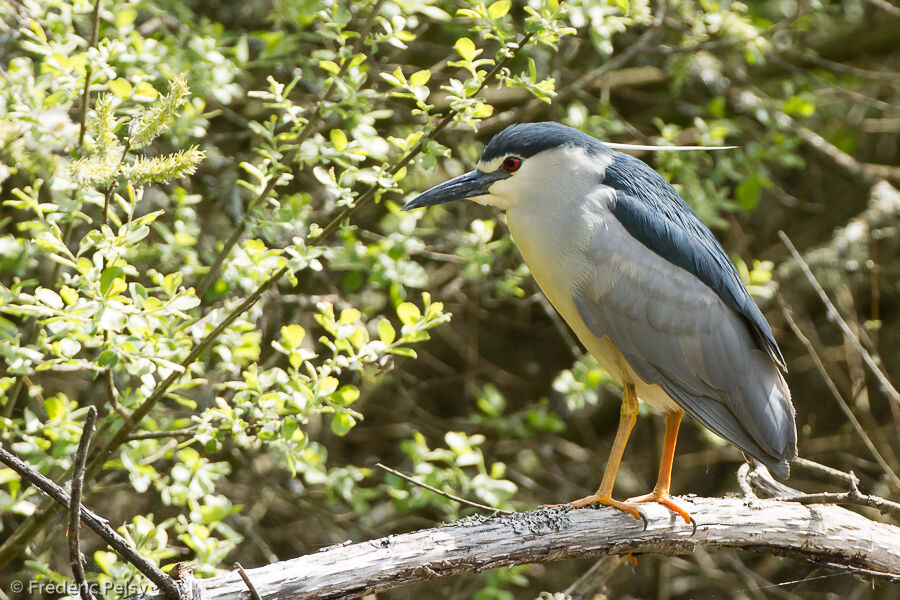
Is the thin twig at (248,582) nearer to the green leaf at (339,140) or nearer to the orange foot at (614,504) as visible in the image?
the orange foot at (614,504)

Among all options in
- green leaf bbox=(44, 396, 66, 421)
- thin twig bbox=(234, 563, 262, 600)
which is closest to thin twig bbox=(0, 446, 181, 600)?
thin twig bbox=(234, 563, 262, 600)

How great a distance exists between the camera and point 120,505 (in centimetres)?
417

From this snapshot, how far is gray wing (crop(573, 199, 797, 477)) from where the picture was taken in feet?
9.32

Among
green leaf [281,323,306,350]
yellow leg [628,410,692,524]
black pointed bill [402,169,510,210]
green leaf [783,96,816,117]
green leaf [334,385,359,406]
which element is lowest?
yellow leg [628,410,692,524]

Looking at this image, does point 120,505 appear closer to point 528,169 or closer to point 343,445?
point 343,445

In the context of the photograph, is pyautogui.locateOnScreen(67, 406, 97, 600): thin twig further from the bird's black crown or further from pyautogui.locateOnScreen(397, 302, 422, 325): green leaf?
the bird's black crown

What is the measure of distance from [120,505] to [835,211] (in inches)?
169

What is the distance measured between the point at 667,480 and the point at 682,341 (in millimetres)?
450

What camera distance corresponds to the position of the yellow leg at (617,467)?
2641 mm

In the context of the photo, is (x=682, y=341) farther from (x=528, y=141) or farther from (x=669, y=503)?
(x=528, y=141)

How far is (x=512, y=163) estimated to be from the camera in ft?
9.64

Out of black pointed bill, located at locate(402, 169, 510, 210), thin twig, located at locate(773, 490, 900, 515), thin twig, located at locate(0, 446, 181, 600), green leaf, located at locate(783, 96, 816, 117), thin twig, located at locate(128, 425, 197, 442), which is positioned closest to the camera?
thin twig, located at locate(0, 446, 181, 600)

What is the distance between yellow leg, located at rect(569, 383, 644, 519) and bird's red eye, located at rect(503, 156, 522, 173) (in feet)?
2.72

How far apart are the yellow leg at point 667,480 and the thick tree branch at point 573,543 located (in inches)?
1.1
